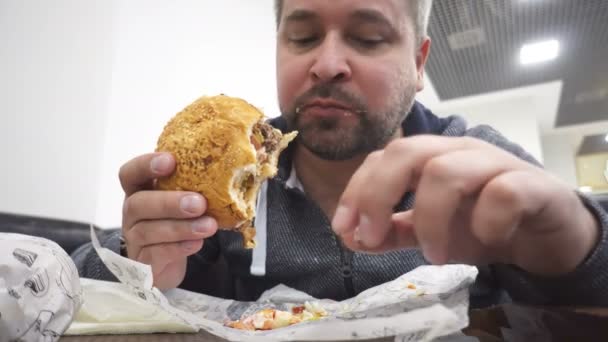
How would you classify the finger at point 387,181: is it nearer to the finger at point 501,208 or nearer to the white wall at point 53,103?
the finger at point 501,208

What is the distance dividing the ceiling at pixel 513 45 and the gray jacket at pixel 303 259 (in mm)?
2553

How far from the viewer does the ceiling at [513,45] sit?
3135 millimetres

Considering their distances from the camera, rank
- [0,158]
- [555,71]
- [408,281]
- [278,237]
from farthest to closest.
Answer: [555,71]
[0,158]
[278,237]
[408,281]

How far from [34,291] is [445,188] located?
0.39 m

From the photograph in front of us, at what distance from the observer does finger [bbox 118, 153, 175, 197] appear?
50 cm

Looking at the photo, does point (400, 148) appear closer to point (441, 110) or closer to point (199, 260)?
point (199, 260)

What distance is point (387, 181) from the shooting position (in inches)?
12.8

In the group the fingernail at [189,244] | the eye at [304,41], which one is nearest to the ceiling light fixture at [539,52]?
the eye at [304,41]

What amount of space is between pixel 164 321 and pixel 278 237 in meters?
0.42

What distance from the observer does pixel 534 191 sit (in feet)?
0.95

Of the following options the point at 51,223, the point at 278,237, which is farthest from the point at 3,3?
the point at 278,237

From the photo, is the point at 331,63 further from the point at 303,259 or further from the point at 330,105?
the point at 303,259

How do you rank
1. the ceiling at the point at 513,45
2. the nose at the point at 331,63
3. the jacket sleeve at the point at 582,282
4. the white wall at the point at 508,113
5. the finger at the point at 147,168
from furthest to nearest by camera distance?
the white wall at the point at 508,113
the ceiling at the point at 513,45
the nose at the point at 331,63
the finger at the point at 147,168
the jacket sleeve at the point at 582,282

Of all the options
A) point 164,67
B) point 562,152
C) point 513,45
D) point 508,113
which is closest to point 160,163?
point 164,67
